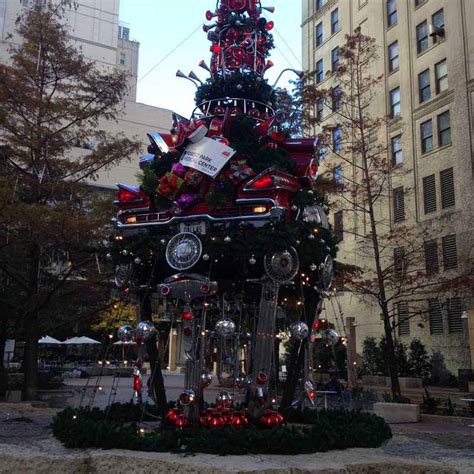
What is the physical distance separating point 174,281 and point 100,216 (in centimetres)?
886

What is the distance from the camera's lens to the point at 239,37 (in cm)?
1033

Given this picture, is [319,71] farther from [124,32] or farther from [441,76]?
[124,32]

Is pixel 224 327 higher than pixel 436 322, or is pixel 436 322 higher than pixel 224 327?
pixel 436 322

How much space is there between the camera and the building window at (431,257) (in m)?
21.2

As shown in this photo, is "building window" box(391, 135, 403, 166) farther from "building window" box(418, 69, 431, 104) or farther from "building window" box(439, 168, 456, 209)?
"building window" box(439, 168, 456, 209)

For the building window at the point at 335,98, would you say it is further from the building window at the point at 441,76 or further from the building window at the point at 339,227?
the building window at the point at 441,76

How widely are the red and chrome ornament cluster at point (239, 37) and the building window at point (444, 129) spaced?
71.2ft

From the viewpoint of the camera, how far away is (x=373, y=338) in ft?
105

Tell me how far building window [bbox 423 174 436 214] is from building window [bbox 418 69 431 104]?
Result: 15.3 ft

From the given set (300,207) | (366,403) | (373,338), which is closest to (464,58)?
(373,338)

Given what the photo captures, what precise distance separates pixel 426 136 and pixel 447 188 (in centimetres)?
362

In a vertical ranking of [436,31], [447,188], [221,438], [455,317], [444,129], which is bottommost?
[221,438]

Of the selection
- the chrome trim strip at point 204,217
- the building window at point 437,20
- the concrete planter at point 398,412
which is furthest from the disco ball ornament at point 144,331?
the building window at point 437,20

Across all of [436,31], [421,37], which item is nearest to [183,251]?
[436,31]
